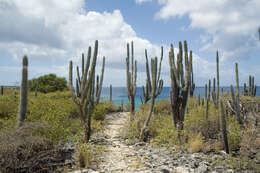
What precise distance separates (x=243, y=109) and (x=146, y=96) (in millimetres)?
4464

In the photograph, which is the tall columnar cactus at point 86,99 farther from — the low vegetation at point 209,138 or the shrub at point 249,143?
the shrub at point 249,143

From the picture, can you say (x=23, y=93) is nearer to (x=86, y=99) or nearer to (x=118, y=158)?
(x=86, y=99)

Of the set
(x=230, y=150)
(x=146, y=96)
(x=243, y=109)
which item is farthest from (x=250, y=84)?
(x=230, y=150)

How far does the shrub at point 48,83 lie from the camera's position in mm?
20072

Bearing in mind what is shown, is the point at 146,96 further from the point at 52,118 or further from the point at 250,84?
the point at 250,84

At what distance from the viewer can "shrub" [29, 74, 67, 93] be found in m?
→ 20.1

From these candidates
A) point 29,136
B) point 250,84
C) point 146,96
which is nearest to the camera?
point 29,136

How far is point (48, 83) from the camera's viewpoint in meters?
20.7

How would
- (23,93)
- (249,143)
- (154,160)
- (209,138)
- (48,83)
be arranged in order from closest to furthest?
(154,160) < (249,143) < (23,93) < (209,138) < (48,83)

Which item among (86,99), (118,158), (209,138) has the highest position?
(86,99)

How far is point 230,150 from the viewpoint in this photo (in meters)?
5.43

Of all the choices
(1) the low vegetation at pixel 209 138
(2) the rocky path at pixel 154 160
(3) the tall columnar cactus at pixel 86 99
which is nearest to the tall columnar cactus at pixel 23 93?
(3) the tall columnar cactus at pixel 86 99

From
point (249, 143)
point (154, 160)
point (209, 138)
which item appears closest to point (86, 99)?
point (154, 160)

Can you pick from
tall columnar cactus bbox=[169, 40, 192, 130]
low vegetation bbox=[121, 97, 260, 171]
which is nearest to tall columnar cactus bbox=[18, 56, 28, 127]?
low vegetation bbox=[121, 97, 260, 171]
